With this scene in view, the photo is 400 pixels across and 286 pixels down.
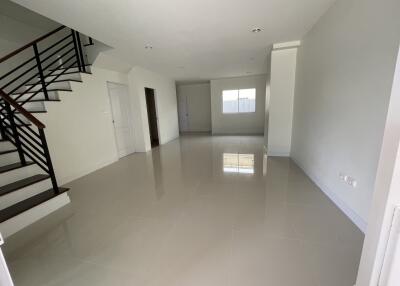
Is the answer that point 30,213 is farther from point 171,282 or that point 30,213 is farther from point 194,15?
point 194,15

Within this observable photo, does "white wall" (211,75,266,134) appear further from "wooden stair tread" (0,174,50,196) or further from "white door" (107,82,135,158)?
"wooden stair tread" (0,174,50,196)

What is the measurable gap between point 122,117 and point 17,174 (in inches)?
117

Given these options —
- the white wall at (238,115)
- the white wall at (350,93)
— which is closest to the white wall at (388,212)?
the white wall at (350,93)

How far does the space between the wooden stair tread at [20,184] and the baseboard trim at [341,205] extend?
13.4ft

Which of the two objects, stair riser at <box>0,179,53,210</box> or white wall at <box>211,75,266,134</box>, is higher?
white wall at <box>211,75,266,134</box>

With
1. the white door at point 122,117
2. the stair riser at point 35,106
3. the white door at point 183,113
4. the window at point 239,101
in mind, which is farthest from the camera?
the white door at point 183,113

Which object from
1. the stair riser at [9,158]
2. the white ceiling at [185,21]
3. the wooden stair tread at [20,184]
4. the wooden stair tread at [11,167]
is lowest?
the wooden stair tread at [20,184]

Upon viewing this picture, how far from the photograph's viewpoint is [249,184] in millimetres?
3053

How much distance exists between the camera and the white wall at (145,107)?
5.45m

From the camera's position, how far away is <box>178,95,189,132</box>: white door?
9845 millimetres

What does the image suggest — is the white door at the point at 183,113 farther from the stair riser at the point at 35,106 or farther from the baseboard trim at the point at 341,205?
the baseboard trim at the point at 341,205

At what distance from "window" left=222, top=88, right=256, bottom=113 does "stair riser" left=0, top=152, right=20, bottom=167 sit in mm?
7486

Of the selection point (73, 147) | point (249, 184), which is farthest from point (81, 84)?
point (249, 184)

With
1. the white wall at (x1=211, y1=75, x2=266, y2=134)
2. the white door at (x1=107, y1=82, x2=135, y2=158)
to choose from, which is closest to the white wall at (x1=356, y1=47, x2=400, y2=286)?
the white door at (x1=107, y1=82, x2=135, y2=158)
